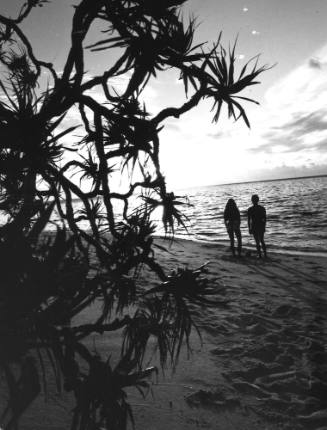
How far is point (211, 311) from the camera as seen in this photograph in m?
5.64

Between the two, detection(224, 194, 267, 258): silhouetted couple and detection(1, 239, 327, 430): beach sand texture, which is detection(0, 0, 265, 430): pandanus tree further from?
detection(224, 194, 267, 258): silhouetted couple

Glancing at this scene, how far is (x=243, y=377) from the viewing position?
11.5 feet

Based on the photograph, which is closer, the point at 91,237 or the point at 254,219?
the point at 91,237

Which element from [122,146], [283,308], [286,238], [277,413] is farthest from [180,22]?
[286,238]

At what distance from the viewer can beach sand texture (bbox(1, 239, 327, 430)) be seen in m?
2.74

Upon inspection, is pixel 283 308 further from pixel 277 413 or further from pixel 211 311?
pixel 277 413

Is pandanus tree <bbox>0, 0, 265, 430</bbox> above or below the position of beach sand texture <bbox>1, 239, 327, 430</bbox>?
above

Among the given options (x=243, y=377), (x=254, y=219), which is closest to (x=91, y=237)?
(x=243, y=377)

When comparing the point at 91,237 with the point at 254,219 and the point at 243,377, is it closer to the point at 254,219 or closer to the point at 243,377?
the point at 243,377

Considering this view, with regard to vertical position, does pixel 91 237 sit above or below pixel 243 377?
above

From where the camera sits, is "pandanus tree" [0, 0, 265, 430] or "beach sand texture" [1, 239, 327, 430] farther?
"beach sand texture" [1, 239, 327, 430]

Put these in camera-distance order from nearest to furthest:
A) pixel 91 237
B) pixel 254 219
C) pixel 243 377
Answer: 1. pixel 91 237
2. pixel 243 377
3. pixel 254 219

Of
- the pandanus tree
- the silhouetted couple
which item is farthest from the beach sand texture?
the silhouetted couple

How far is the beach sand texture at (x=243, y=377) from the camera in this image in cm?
274
